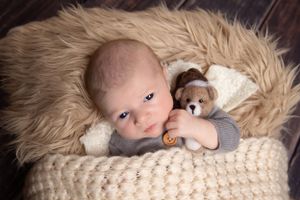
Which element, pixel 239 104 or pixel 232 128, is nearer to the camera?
pixel 232 128

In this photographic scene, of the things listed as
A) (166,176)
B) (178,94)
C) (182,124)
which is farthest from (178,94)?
(166,176)

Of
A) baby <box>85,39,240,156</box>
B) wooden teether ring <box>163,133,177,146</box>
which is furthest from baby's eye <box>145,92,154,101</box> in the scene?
wooden teether ring <box>163,133,177,146</box>

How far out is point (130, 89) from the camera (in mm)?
881

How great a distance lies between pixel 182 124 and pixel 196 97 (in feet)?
0.28

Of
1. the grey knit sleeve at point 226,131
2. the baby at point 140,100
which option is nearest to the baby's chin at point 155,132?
the baby at point 140,100

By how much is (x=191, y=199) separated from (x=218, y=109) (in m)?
0.24

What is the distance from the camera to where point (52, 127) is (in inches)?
39.5

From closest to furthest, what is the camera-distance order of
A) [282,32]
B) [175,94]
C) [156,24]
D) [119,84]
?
[119,84] < [175,94] < [156,24] < [282,32]

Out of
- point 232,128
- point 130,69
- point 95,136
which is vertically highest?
point 130,69

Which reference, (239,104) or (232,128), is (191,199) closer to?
(232,128)

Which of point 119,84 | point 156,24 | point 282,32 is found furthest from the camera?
point 282,32

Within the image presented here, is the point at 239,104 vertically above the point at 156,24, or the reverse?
the point at 156,24

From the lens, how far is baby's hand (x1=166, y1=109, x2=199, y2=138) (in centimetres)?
90

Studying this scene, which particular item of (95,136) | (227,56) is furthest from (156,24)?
(95,136)
